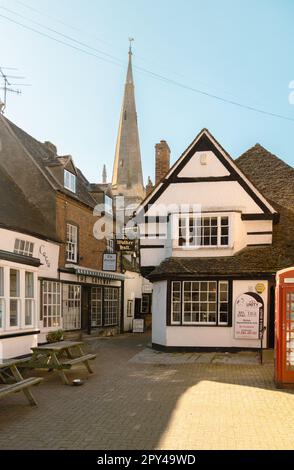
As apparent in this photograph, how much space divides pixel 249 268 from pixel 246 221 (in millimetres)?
2552

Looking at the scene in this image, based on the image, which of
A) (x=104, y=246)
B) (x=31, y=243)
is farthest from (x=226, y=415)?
(x=104, y=246)

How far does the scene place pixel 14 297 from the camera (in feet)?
41.4

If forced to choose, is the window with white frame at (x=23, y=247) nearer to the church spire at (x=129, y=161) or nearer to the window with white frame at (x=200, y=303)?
the window with white frame at (x=200, y=303)

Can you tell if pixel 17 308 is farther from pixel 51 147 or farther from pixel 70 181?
pixel 51 147

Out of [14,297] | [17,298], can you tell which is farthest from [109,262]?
[14,297]

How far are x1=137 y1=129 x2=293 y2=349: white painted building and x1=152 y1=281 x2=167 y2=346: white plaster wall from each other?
37 millimetres

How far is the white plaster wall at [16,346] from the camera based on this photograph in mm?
11953

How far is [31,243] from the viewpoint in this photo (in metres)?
18.5

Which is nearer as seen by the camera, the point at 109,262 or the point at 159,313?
the point at 159,313

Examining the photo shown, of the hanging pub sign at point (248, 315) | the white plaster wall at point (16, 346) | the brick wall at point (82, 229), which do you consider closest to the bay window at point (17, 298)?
the white plaster wall at point (16, 346)

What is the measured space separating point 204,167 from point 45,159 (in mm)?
8459

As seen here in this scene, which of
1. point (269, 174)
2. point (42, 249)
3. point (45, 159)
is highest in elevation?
point (45, 159)

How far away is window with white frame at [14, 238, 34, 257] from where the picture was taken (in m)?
17.4
